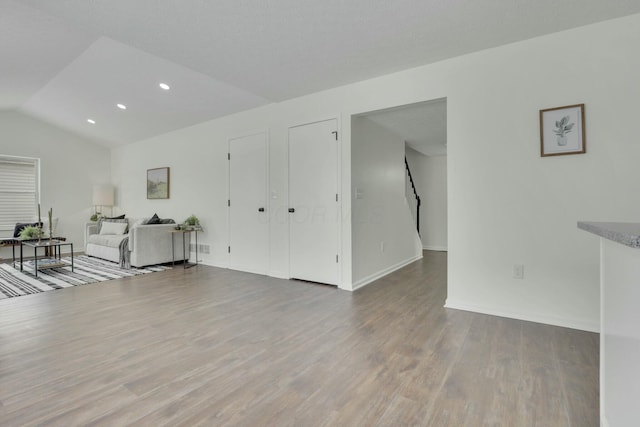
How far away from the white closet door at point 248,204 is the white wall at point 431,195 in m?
3.80

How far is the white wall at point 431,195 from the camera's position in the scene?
7.20 metres

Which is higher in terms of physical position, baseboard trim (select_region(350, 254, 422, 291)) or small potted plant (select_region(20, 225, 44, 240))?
small potted plant (select_region(20, 225, 44, 240))

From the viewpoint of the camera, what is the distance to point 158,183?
6352 mm

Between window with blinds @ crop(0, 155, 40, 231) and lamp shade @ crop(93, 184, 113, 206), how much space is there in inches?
40.3

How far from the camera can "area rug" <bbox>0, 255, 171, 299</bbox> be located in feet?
12.7

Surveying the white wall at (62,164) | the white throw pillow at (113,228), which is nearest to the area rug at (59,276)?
the white throw pillow at (113,228)

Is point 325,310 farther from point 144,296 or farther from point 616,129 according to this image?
point 616,129

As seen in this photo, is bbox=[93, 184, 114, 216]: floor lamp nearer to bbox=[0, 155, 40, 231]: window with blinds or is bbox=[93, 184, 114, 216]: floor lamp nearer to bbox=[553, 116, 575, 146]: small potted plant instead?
bbox=[0, 155, 40, 231]: window with blinds

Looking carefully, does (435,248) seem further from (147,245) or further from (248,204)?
(147,245)

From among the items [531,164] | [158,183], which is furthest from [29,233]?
[531,164]

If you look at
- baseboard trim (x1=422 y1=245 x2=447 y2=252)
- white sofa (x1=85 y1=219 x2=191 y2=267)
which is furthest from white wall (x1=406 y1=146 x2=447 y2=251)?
white sofa (x1=85 y1=219 x2=191 y2=267)

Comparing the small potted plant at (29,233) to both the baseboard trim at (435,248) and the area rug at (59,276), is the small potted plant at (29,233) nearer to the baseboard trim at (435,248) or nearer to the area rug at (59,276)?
the area rug at (59,276)

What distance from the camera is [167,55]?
10.4ft

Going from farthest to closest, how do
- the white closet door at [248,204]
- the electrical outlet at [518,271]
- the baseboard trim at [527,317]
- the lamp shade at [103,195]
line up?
the lamp shade at [103,195] → the white closet door at [248,204] → the electrical outlet at [518,271] → the baseboard trim at [527,317]
